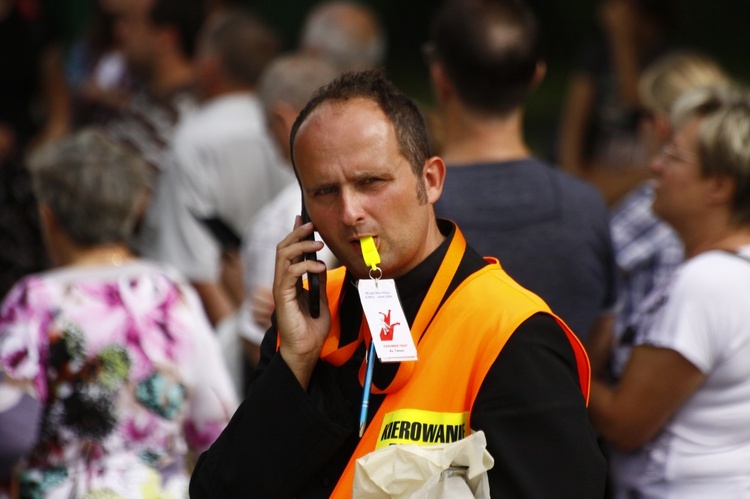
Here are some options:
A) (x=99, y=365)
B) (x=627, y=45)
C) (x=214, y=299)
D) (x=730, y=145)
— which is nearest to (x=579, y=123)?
(x=627, y=45)

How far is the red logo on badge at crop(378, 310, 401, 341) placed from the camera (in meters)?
2.06

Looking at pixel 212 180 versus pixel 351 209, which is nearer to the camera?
pixel 351 209

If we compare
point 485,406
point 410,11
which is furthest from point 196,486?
point 410,11

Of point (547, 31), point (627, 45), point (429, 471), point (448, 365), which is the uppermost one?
point (448, 365)

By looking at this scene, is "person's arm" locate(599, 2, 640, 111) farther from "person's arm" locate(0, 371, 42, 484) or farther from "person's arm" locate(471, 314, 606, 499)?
"person's arm" locate(471, 314, 606, 499)

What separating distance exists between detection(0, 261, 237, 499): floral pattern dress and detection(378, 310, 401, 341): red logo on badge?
1.49 m

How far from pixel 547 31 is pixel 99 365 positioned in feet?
21.2

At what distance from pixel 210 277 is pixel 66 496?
2396 millimetres

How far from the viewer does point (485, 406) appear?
6.73 ft

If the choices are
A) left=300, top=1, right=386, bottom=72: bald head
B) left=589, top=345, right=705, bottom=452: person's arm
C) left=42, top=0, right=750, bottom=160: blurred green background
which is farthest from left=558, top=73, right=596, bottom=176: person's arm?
left=589, top=345, right=705, bottom=452: person's arm

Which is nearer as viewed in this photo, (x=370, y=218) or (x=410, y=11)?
(x=370, y=218)

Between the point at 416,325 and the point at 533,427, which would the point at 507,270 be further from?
the point at 533,427

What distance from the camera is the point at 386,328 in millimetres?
2076

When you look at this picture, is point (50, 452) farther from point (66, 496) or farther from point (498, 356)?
point (498, 356)
